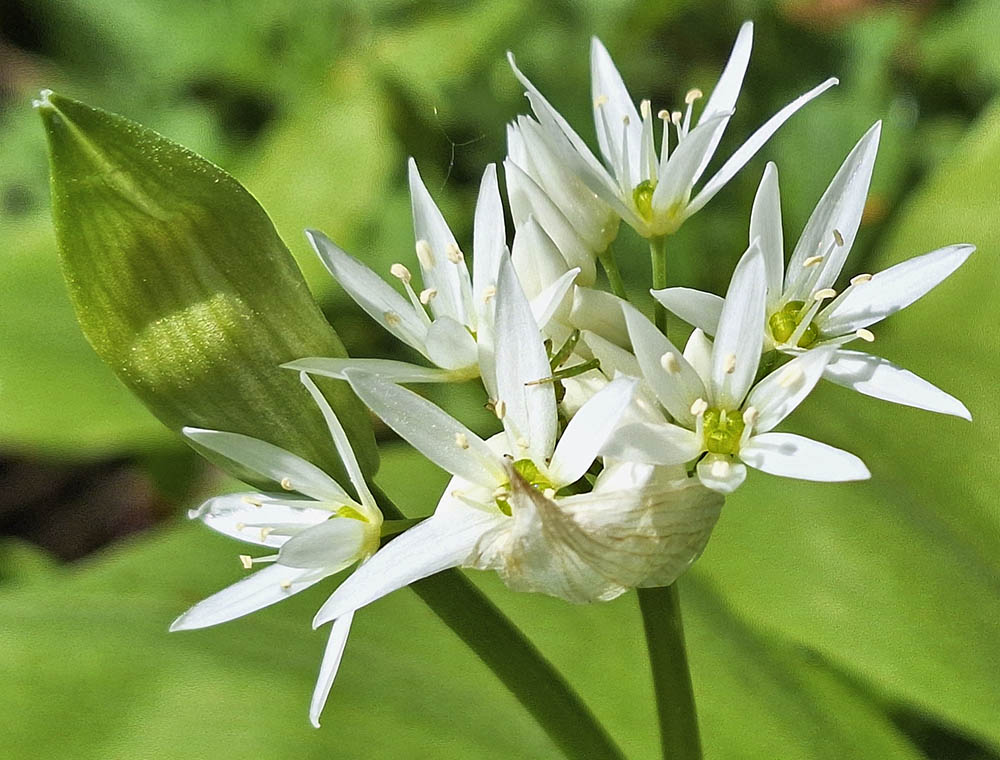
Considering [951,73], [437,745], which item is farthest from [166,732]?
[951,73]

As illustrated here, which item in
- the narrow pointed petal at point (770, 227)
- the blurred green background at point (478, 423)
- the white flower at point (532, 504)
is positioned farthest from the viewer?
the blurred green background at point (478, 423)

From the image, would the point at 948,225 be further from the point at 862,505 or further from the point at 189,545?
the point at 189,545

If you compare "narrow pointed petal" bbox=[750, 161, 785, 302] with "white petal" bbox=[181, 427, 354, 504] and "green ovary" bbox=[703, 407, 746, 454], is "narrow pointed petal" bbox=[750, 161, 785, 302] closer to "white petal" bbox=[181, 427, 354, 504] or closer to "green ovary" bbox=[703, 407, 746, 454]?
"green ovary" bbox=[703, 407, 746, 454]

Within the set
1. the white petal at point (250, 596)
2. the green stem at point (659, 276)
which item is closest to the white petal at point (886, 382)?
the green stem at point (659, 276)

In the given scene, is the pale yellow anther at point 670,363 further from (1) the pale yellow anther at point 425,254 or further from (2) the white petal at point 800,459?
(1) the pale yellow anther at point 425,254

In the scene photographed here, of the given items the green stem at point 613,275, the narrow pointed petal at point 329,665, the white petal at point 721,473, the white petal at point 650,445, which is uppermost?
the green stem at point 613,275

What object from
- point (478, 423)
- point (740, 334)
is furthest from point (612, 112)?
point (478, 423)

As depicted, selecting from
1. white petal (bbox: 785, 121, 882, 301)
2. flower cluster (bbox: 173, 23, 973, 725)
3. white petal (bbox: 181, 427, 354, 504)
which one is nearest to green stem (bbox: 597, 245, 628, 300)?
flower cluster (bbox: 173, 23, 973, 725)
